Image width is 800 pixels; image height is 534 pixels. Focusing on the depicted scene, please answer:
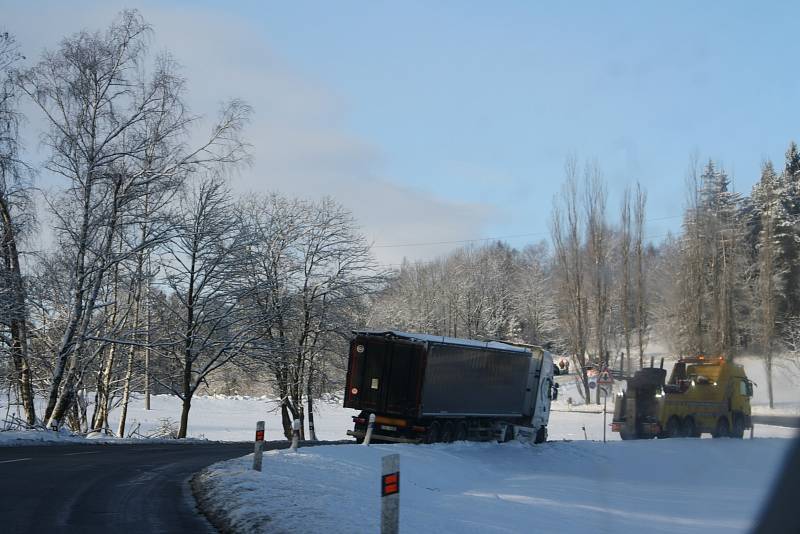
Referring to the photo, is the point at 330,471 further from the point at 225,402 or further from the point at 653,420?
the point at 225,402

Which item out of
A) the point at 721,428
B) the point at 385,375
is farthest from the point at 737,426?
the point at 385,375

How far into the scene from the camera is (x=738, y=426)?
104ft

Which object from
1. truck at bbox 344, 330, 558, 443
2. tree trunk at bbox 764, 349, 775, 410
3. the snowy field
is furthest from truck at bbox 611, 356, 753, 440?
tree trunk at bbox 764, 349, 775, 410

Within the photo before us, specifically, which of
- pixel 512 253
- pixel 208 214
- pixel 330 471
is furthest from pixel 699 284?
pixel 512 253

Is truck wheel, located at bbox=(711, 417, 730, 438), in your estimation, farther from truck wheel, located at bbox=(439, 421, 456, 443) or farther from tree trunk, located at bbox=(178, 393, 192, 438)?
tree trunk, located at bbox=(178, 393, 192, 438)

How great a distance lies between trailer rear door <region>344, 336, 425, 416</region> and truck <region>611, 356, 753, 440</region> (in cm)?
1216

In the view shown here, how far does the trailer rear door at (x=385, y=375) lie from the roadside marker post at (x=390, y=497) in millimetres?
16436

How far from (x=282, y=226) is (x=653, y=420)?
71.2 ft

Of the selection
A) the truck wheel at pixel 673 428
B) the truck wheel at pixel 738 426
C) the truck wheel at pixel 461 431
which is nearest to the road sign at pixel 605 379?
the truck wheel at pixel 673 428

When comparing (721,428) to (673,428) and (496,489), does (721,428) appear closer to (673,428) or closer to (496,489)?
(673,428)

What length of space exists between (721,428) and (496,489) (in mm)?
19809

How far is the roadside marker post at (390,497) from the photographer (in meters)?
7.65

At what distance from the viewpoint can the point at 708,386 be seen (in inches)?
1237

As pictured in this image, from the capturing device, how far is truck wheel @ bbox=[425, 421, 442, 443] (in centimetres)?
2473
